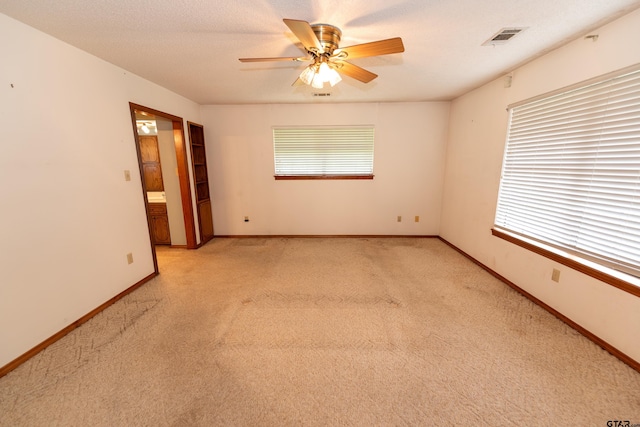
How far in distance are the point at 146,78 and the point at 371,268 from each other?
369 centimetres

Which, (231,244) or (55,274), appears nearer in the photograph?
(55,274)

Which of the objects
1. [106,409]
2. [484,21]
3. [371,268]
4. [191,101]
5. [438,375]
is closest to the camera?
[106,409]

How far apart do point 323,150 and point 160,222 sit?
3068 millimetres

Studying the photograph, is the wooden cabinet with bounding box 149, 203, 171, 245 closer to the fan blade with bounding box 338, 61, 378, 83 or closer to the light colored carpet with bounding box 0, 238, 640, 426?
the light colored carpet with bounding box 0, 238, 640, 426

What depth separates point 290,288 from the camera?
2775 millimetres

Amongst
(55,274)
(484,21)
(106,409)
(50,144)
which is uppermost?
Result: (484,21)

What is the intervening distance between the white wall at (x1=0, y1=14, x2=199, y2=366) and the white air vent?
3594 mm

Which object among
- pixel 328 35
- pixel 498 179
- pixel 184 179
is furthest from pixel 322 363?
pixel 184 179

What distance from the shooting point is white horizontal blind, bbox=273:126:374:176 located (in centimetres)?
430

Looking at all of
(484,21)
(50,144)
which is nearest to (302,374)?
(50,144)

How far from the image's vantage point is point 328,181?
14.6ft

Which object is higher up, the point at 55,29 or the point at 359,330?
the point at 55,29

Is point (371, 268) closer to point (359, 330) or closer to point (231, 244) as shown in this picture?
point (359, 330)

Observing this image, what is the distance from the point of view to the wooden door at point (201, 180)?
13.4 feet
